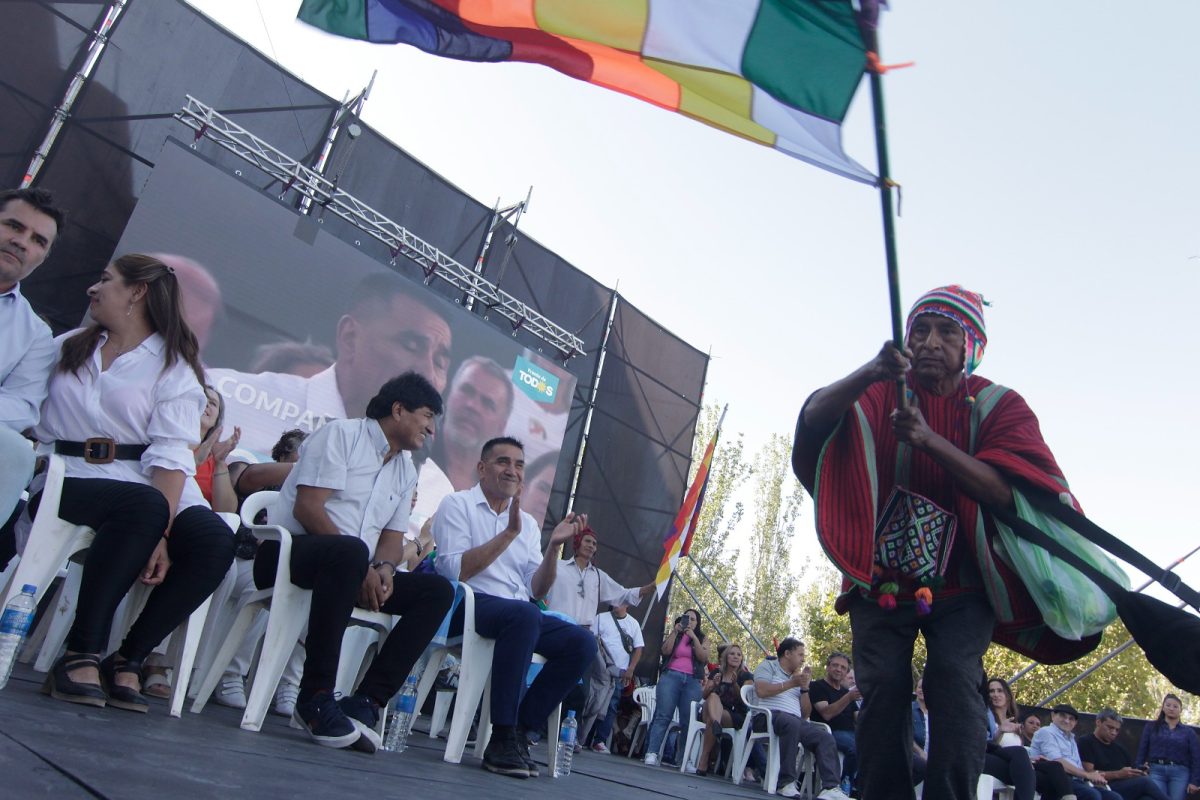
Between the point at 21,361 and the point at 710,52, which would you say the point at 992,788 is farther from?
the point at 21,361

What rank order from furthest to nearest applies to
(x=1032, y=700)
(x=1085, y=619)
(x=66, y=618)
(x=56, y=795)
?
(x=1032, y=700), (x=66, y=618), (x=1085, y=619), (x=56, y=795)

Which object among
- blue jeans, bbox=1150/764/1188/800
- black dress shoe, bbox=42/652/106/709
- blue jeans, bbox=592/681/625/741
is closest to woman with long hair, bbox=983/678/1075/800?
blue jeans, bbox=1150/764/1188/800

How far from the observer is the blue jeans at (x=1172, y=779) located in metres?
7.38

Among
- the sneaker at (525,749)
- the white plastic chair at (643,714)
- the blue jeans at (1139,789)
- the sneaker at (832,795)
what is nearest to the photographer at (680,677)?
the white plastic chair at (643,714)

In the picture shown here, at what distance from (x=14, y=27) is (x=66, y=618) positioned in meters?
6.16

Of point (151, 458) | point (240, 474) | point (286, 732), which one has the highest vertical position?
point (240, 474)

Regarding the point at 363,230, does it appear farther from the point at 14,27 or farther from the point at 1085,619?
the point at 1085,619

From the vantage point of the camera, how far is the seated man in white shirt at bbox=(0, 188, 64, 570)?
234cm

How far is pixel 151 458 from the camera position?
2418 millimetres

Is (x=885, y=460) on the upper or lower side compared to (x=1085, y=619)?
upper

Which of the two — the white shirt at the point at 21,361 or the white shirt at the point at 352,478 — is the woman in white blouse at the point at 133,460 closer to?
the white shirt at the point at 21,361

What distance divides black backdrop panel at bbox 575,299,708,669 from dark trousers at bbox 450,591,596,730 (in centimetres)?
828

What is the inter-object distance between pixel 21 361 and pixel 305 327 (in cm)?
602

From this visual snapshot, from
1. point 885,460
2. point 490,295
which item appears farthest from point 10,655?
point 490,295
